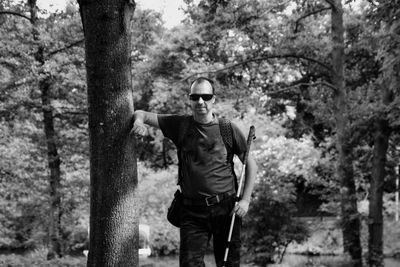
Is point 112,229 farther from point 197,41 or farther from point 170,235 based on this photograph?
point 197,41

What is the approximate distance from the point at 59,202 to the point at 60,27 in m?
4.29

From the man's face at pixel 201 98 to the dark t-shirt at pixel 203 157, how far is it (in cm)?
10

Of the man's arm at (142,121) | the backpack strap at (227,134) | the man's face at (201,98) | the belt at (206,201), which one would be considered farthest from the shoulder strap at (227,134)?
the man's arm at (142,121)

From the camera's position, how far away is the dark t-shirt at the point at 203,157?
11.3 ft

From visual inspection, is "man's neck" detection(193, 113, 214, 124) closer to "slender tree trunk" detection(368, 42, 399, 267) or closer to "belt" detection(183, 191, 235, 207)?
"belt" detection(183, 191, 235, 207)

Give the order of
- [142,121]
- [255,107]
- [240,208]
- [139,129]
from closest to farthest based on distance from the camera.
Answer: [139,129], [142,121], [240,208], [255,107]

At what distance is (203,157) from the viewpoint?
3459mm

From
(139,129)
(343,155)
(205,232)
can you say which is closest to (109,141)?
(139,129)

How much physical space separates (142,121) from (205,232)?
0.88 metres

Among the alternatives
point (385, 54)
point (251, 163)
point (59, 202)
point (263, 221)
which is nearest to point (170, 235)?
point (59, 202)

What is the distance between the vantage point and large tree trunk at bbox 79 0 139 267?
3338 millimetres

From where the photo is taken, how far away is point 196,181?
3.43 m

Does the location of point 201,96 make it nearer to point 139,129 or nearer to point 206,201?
point 139,129

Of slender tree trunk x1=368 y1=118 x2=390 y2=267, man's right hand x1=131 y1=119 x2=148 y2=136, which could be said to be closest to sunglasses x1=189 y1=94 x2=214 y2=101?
man's right hand x1=131 y1=119 x2=148 y2=136
